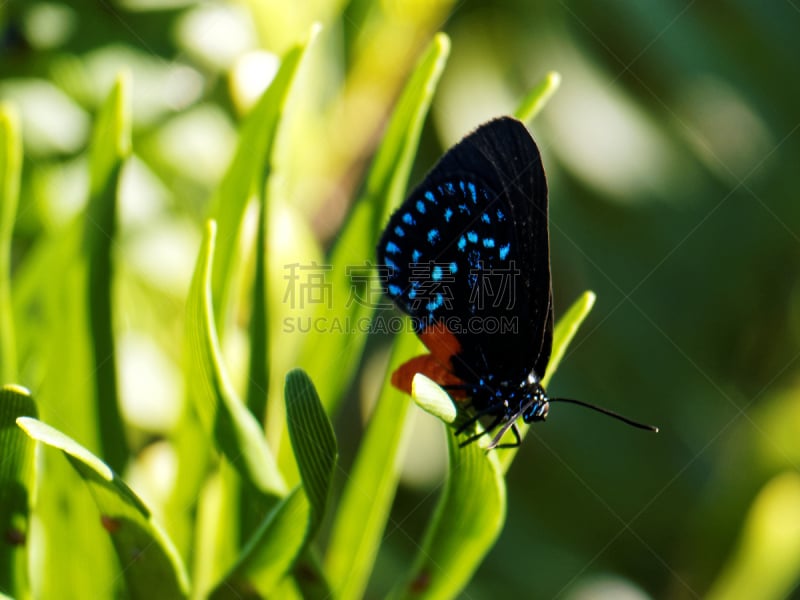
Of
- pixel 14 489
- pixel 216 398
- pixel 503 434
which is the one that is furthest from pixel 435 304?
pixel 14 489

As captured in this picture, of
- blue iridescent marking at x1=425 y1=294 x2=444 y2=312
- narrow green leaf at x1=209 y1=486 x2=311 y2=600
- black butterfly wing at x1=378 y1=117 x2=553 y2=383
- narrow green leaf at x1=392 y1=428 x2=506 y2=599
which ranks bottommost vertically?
narrow green leaf at x1=209 y1=486 x2=311 y2=600

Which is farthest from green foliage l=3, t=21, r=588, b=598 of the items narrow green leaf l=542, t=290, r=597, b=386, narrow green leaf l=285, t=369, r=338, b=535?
narrow green leaf l=542, t=290, r=597, b=386

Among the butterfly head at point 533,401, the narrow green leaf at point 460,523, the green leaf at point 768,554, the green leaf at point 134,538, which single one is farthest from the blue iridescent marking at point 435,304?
the green leaf at point 768,554

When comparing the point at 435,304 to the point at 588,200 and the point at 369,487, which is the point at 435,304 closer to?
the point at 369,487

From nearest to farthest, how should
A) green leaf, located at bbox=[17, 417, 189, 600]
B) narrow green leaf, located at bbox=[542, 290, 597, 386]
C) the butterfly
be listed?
green leaf, located at bbox=[17, 417, 189, 600]
narrow green leaf, located at bbox=[542, 290, 597, 386]
the butterfly

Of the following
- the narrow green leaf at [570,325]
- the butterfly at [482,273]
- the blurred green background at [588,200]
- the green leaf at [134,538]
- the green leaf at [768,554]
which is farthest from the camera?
the blurred green background at [588,200]

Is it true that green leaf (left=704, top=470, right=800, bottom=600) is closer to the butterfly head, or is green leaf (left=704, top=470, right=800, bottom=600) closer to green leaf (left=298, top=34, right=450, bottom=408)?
the butterfly head

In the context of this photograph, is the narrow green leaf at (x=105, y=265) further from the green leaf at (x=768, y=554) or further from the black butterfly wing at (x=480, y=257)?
the green leaf at (x=768, y=554)

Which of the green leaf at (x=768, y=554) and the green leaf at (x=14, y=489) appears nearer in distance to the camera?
the green leaf at (x=14, y=489)
